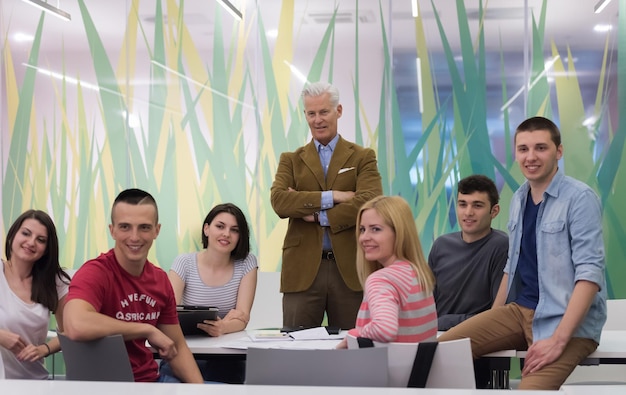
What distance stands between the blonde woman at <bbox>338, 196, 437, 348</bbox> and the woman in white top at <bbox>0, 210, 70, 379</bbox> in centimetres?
136

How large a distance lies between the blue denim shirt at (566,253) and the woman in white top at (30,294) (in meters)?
1.97

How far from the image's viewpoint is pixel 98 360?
2430 mm

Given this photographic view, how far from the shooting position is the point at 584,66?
18.1ft

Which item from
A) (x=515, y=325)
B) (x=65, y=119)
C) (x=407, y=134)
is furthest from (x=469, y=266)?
(x=65, y=119)

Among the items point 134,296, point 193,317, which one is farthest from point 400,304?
point 193,317

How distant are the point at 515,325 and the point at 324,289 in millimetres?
1087

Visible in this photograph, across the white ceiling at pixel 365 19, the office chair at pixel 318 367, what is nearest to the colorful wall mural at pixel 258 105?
the white ceiling at pixel 365 19

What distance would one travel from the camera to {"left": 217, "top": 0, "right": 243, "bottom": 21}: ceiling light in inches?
232

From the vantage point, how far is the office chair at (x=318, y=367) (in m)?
1.83

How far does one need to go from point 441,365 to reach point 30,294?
6.43ft

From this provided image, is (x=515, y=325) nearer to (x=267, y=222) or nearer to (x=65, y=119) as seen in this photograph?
(x=267, y=222)

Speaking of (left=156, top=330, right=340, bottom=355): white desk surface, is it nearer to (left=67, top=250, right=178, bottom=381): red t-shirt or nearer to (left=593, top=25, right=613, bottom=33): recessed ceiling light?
(left=67, top=250, right=178, bottom=381): red t-shirt

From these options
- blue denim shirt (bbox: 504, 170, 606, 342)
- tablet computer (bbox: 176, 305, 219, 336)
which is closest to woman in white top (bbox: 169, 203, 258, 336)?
tablet computer (bbox: 176, 305, 219, 336)

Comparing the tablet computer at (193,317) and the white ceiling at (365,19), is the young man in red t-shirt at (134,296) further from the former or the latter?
the white ceiling at (365,19)
